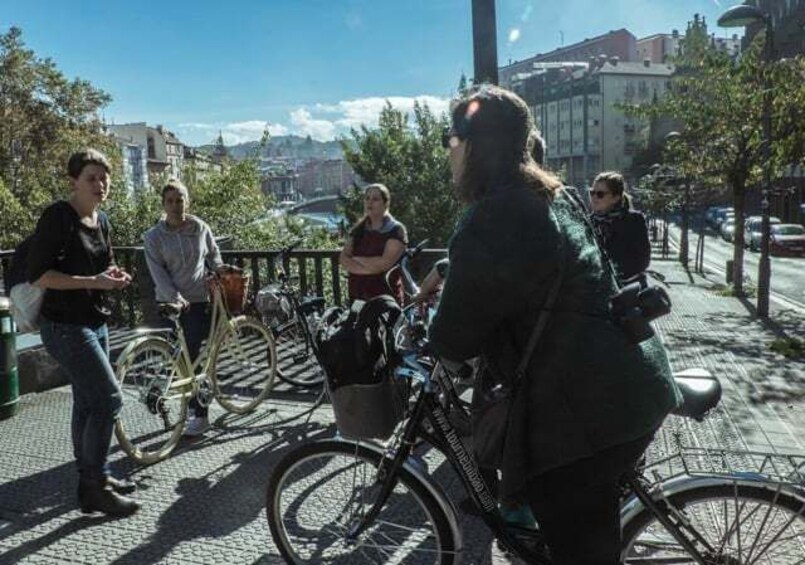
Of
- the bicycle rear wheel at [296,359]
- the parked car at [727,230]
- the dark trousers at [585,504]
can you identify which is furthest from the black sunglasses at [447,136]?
the parked car at [727,230]

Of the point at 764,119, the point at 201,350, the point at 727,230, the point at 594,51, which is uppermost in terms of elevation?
the point at 594,51

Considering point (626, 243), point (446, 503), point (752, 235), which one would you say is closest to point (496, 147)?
point (446, 503)

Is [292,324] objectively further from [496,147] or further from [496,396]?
[496,147]

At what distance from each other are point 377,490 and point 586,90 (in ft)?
359

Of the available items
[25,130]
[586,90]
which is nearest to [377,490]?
[25,130]

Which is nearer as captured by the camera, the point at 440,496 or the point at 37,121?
the point at 440,496

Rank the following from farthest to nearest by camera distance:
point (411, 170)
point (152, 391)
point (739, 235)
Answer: point (739, 235)
point (411, 170)
point (152, 391)

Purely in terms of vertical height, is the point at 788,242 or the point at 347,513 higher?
the point at 347,513

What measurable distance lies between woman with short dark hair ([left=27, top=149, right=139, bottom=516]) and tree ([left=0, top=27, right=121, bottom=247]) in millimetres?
29384

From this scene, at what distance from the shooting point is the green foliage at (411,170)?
17406 millimetres

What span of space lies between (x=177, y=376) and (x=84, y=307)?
3.82ft

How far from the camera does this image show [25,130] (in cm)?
3259

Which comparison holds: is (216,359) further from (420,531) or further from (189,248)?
(420,531)

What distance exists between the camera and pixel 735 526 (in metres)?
2.33
